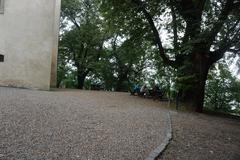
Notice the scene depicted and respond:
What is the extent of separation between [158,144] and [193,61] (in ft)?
30.6

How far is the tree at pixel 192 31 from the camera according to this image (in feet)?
38.1

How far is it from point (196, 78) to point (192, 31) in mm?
2355

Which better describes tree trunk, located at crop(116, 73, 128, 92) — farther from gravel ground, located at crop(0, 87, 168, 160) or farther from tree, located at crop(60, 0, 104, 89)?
gravel ground, located at crop(0, 87, 168, 160)

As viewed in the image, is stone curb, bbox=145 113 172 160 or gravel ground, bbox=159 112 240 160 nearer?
stone curb, bbox=145 113 172 160

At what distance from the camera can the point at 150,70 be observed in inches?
1339

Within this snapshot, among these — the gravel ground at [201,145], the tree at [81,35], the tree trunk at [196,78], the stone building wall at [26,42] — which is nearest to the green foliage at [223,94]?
the tree at [81,35]

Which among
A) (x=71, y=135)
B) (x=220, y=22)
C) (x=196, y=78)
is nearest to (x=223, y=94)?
(x=196, y=78)

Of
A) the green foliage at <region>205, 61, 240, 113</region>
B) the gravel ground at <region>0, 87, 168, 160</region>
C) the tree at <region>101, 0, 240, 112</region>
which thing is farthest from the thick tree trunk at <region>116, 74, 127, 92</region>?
the gravel ground at <region>0, 87, 168, 160</region>

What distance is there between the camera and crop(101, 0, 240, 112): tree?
11625 mm

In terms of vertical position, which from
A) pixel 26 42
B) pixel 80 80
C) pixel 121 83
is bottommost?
pixel 121 83

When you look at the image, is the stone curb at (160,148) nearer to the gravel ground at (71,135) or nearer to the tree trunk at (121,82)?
the gravel ground at (71,135)

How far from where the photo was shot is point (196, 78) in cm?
1431

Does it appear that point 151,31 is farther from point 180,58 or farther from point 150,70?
point 150,70

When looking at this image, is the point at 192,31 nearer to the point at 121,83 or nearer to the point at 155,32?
the point at 155,32
